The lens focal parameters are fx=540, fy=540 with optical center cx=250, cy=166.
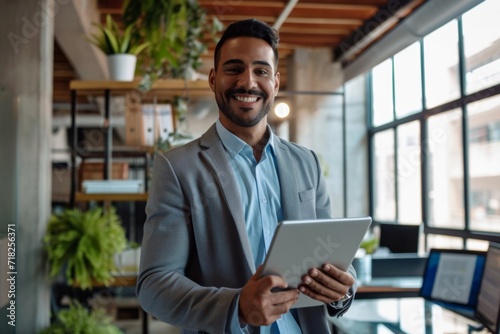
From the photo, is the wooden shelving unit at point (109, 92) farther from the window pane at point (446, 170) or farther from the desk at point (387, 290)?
the window pane at point (446, 170)

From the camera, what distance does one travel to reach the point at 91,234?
10.6 ft

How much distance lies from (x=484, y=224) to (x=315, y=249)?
4087mm

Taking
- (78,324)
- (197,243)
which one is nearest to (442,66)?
(78,324)

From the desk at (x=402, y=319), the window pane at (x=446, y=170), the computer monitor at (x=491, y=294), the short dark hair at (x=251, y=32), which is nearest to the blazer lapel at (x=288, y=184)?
the short dark hair at (x=251, y=32)

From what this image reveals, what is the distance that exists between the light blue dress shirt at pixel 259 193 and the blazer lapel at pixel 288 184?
31 mm

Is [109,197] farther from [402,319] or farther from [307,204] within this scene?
[307,204]

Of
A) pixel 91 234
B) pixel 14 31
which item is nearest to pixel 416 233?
pixel 91 234

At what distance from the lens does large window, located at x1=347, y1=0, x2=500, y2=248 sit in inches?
184

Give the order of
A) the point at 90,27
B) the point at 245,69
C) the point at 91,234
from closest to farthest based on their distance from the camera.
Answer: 1. the point at 245,69
2. the point at 91,234
3. the point at 90,27

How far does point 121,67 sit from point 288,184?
2.64 m

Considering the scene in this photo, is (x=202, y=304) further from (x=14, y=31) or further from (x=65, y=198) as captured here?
(x=65, y=198)

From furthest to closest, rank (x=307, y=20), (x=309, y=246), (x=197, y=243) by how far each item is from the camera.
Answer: (x=307, y=20) < (x=197, y=243) < (x=309, y=246)

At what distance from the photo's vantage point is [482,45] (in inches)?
186

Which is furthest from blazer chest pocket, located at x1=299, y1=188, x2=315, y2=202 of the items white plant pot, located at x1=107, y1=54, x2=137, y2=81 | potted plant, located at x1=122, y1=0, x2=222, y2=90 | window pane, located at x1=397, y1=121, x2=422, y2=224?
window pane, located at x1=397, y1=121, x2=422, y2=224
